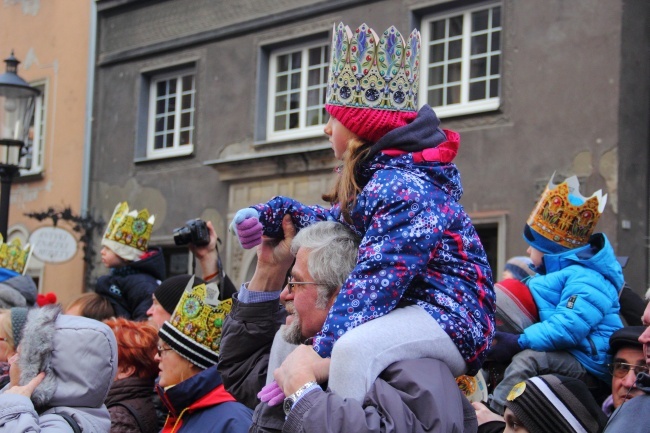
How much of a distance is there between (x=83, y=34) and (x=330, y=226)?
15.3 m

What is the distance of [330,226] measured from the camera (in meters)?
3.53

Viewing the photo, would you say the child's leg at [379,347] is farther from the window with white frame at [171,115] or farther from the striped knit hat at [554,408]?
the window with white frame at [171,115]

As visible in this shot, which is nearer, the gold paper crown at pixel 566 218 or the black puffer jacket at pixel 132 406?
the black puffer jacket at pixel 132 406

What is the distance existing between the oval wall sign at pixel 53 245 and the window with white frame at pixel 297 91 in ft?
12.6

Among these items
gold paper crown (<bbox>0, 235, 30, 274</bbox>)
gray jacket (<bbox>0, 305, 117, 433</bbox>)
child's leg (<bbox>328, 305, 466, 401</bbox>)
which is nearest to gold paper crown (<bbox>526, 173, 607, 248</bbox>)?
gray jacket (<bbox>0, 305, 117, 433</bbox>)

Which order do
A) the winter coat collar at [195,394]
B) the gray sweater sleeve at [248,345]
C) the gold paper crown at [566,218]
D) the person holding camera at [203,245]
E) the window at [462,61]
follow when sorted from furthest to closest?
the window at [462,61], the person holding camera at [203,245], the gold paper crown at [566,218], the winter coat collar at [195,394], the gray sweater sleeve at [248,345]

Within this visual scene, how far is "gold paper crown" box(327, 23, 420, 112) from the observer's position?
3539mm

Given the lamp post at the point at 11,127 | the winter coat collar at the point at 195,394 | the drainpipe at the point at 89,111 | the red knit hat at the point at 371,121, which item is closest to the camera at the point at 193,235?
the winter coat collar at the point at 195,394

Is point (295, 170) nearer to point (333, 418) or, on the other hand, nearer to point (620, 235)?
point (620, 235)

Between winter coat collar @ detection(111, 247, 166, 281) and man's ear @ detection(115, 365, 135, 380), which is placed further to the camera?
winter coat collar @ detection(111, 247, 166, 281)

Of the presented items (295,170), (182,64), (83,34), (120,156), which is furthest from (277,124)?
(83,34)

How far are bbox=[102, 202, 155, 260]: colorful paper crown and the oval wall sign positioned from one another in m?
3.62

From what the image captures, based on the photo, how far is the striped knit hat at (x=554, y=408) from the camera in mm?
4016

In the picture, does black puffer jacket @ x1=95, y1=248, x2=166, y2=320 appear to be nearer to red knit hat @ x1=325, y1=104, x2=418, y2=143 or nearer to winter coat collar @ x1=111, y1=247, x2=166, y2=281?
winter coat collar @ x1=111, y1=247, x2=166, y2=281
